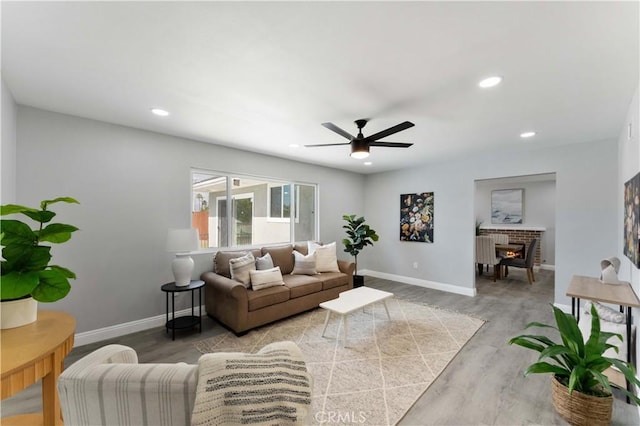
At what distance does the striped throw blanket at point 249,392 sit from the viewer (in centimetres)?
85

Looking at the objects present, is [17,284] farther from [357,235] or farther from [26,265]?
[357,235]

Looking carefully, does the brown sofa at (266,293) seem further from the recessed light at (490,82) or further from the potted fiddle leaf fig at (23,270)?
the recessed light at (490,82)

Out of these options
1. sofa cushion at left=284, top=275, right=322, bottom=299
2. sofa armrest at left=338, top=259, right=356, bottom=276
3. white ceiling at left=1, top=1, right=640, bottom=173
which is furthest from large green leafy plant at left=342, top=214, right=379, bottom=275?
white ceiling at left=1, top=1, right=640, bottom=173

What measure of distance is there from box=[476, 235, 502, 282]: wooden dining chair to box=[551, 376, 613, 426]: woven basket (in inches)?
164

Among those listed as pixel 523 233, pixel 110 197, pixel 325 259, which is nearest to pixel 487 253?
pixel 523 233

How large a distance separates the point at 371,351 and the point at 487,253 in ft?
13.9

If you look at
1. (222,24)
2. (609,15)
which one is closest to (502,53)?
(609,15)

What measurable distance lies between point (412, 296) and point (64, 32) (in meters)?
5.05

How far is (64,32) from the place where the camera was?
1.54 metres

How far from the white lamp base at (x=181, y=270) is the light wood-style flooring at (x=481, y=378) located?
0.62 meters

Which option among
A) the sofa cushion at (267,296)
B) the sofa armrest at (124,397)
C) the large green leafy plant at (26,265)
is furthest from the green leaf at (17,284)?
the sofa cushion at (267,296)

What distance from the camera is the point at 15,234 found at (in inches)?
49.4

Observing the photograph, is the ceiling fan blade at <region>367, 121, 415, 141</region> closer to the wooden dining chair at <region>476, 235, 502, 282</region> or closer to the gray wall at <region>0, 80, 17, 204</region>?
the gray wall at <region>0, 80, 17, 204</region>

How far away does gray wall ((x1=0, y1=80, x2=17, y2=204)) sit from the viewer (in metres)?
2.10
